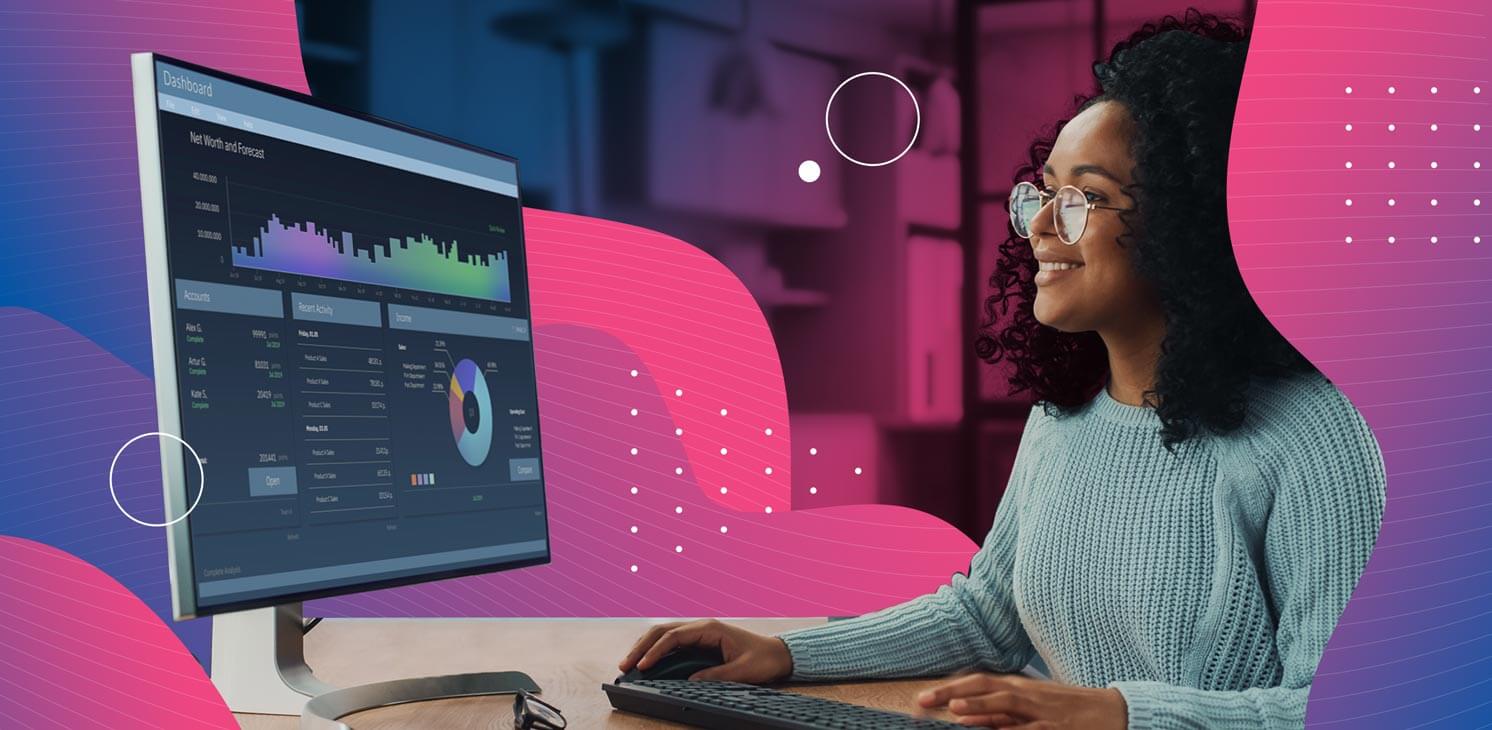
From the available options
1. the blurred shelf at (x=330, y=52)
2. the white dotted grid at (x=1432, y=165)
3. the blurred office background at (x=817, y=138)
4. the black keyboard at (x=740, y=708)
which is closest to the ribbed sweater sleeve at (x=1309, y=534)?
the black keyboard at (x=740, y=708)

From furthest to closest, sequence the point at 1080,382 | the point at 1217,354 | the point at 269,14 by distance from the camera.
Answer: the point at 269,14 → the point at 1080,382 → the point at 1217,354

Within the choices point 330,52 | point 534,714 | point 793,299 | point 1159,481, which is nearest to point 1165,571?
point 1159,481

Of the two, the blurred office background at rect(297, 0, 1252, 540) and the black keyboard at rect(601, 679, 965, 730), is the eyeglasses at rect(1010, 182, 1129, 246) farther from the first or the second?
the blurred office background at rect(297, 0, 1252, 540)

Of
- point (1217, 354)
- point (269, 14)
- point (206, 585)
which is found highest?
point (269, 14)

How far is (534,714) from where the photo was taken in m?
1.13

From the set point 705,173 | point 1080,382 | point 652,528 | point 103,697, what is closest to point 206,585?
point 103,697

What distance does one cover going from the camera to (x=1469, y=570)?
1833mm

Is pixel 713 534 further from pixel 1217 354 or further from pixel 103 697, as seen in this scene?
pixel 1217 354

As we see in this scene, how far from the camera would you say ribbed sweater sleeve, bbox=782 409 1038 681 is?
143cm

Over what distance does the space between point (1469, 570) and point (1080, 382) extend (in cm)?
68

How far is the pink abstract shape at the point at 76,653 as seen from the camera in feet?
5.65

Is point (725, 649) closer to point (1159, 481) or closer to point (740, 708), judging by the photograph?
point (740, 708)

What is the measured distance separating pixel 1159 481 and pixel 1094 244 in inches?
11.0

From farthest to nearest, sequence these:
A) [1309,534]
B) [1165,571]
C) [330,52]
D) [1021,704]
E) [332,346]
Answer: [330,52] → [1165,571] → [1309,534] → [332,346] → [1021,704]
